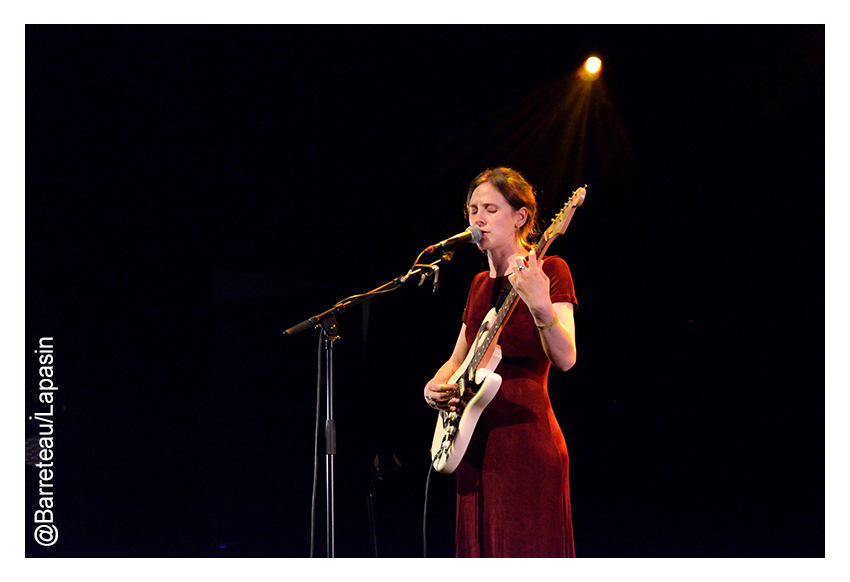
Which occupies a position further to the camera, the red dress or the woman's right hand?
the woman's right hand

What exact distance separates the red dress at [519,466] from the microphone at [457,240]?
0.73ft

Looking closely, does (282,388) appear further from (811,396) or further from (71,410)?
(811,396)

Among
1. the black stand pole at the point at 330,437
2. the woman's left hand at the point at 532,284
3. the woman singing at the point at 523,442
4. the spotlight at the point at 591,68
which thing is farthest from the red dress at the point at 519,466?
the spotlight at the point at 591,68

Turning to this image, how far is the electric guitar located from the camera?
180 centimetres

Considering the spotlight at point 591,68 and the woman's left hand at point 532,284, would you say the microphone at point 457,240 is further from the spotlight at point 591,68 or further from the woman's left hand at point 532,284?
the spotlight at point 591,68

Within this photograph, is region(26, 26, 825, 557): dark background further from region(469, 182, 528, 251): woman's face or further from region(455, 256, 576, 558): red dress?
region(455, 256, 576, 558): red dress

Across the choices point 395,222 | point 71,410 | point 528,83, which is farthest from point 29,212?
point 528,83

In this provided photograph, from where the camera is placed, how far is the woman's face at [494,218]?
1.97 m

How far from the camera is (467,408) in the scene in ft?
5.97

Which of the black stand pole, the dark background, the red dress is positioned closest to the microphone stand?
the black stand pole

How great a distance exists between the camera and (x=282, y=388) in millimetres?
3391

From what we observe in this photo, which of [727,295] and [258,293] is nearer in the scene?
[727,295]

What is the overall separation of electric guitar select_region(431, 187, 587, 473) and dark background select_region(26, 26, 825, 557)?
1.34m

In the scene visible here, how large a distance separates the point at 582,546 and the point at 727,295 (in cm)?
138
